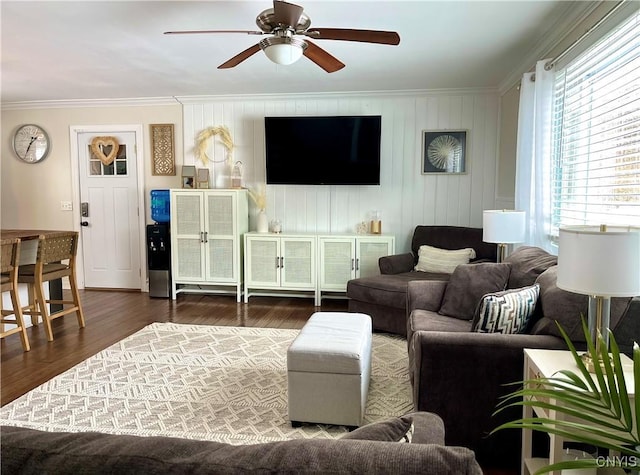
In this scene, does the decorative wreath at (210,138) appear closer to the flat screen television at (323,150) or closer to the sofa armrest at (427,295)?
the flat screen television at (323,150)

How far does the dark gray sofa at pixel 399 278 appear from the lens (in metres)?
3.99

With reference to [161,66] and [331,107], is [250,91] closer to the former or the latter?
[331,107]

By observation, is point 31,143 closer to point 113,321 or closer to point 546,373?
point 113,321

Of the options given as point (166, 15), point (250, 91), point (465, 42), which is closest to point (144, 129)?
point (250, 91)

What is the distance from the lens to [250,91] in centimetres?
520

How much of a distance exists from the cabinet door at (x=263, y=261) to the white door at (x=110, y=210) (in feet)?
5.33

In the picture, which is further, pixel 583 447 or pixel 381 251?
pixel 381 251

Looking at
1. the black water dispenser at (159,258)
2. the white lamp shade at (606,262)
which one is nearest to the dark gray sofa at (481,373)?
the white lamp shade at (606,262)

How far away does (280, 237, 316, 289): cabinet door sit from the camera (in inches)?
201

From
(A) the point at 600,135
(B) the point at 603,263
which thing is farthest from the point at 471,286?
(B) the point at 603,263

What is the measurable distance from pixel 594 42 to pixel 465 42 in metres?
1.03

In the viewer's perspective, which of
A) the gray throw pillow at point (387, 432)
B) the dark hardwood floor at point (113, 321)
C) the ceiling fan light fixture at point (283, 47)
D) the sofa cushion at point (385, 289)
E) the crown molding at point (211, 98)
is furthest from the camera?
the crown molding at point (211, 98)

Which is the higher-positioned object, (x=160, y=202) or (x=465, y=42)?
(x=465, y=42)

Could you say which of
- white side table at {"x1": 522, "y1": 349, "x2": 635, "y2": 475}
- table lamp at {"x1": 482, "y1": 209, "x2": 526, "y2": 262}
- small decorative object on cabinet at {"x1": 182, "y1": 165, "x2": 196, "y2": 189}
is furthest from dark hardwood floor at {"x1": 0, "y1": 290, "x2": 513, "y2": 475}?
white side table at {"x1": 522, "y1": 349, "x2": 635, "y2": 475}
